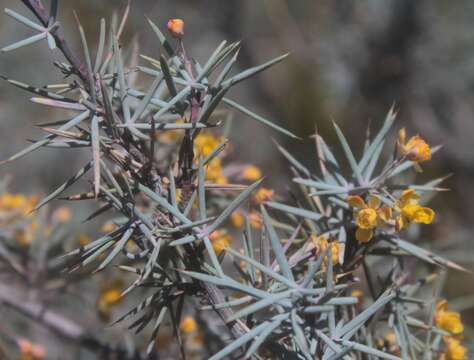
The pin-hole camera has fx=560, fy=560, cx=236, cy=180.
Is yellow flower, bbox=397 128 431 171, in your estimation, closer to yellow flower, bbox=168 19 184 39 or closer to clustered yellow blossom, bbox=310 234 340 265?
clustered yellow blossom, bbox=310 234 340 265

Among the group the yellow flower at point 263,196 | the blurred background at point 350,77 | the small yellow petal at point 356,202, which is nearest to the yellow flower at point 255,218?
the yellow flower at point 263,196

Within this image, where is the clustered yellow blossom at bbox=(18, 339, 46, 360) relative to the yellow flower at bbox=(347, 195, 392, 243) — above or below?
below

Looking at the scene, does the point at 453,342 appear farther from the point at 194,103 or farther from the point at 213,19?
the point at 213,19

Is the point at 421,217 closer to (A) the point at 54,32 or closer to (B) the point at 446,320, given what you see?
(B) the point at 446,320

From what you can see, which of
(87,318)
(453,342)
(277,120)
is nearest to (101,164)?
(453,342)

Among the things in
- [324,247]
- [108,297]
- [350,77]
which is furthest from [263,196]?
[350,77]

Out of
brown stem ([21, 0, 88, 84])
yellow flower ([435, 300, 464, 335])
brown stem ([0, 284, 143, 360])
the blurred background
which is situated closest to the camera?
brown stem ([21, 0, 88, 84])

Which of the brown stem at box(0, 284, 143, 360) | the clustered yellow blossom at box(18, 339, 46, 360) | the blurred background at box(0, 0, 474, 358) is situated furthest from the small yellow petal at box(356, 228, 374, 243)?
the blurred background at box(0, 0, 474, 358)
